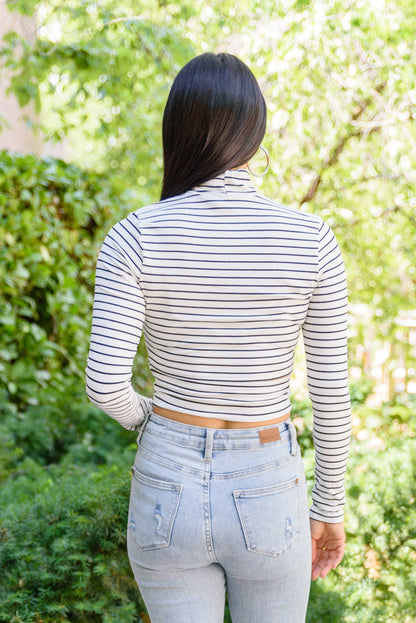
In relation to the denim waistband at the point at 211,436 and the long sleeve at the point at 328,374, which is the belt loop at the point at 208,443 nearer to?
the denim waistband at the point at 211,436

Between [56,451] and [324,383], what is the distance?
8.70 feet

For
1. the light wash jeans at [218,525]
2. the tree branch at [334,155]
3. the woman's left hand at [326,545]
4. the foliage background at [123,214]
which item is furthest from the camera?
the tree branch at [334,155]

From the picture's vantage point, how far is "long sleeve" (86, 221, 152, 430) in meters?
1.17

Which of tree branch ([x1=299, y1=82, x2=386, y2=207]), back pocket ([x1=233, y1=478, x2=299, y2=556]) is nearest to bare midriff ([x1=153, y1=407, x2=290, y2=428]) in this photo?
back pocket ([x1=233, y1=478, x2=299, y2=556])

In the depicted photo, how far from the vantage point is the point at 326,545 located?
1478 millimetres

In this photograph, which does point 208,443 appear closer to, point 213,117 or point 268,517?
point 268,517

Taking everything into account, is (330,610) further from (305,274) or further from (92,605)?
(305,274)

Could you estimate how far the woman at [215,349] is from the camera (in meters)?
1.17

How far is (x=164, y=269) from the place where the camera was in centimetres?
117

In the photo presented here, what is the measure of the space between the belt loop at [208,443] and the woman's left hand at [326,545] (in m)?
0.41

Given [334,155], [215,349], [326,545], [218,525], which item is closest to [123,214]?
[334,155]

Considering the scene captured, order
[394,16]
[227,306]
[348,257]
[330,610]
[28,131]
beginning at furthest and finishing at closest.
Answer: [28,131] < [348,257] < [394,16] < [330,610] < [227,306]

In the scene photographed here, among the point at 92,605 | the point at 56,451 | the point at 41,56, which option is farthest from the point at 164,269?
the point at 41,56

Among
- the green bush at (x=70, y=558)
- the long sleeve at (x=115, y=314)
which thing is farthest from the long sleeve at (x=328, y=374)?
the green bush at (x=70, y=558)
